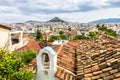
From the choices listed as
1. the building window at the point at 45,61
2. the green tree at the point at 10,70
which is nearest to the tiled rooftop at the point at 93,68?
the building window at the point at 45,61

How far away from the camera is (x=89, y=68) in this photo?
32.3 ft

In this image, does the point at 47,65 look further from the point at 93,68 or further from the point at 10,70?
the point at 10,70

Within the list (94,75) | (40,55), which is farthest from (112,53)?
(40,55)

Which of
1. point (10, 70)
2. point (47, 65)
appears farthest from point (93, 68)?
point (10, 70)

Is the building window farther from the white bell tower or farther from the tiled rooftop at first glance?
the tiled rooftop

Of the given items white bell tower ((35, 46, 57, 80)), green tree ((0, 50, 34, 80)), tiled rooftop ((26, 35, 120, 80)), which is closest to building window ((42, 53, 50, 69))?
white bell tower ((35, 46, 57, 80))

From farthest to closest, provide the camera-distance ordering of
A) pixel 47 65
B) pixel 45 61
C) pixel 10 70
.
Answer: pixel 45 61
pixel 47 65
pixel 10 70

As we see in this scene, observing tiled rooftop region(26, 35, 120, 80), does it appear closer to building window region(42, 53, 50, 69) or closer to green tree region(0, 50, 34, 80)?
building window region(42, 53, 50, 69)

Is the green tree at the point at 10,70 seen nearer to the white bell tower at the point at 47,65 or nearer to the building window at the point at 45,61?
the white bell tower at the point at 47,65

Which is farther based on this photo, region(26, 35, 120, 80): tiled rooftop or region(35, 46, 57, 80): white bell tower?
region(35, 46, 57, 80): white bell tower

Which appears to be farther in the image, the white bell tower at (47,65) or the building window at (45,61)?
the building window at (45,61)

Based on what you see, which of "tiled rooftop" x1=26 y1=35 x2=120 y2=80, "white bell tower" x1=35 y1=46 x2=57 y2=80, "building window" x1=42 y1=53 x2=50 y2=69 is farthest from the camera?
"building window" x1=42 y1=53 x2=50 y2=69

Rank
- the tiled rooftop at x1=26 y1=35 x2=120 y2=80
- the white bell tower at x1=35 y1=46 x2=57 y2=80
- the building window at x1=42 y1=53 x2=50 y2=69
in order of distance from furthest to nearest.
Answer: the building window at x1=42 y1=53 x2=50 y2=69 → the white bell tower at x1=35 y1=46 x2=57 y2=80 → the tiled rooftop at x1=26 y1=35 x2=120 y2=80

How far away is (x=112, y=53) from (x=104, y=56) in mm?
337
